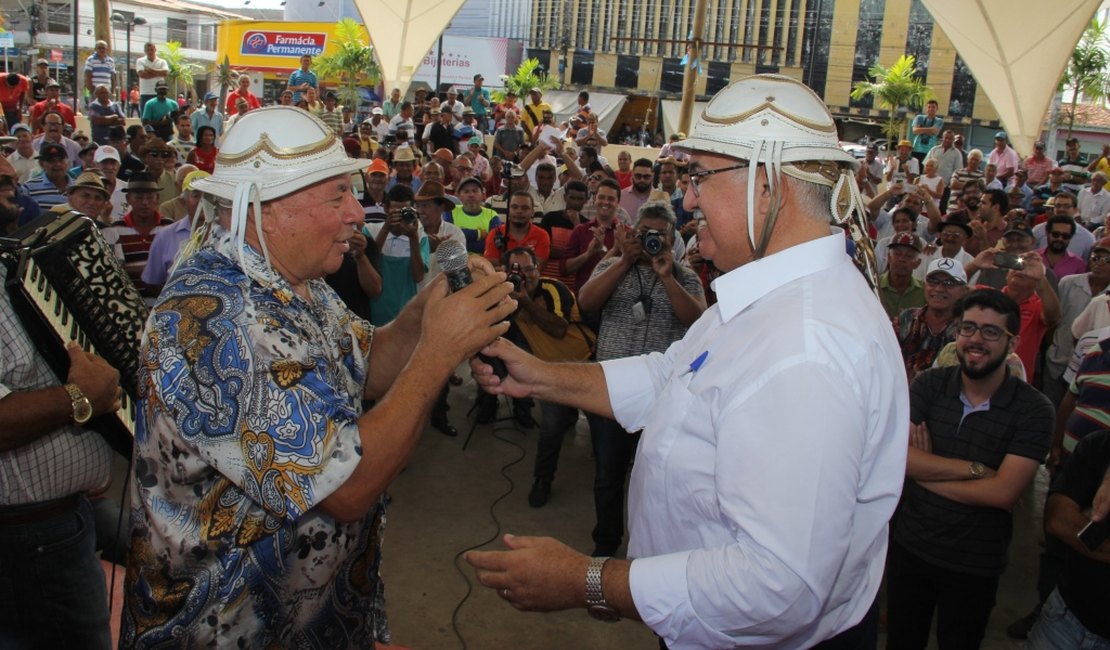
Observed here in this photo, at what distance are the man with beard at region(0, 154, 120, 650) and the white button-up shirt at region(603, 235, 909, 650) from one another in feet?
5.32

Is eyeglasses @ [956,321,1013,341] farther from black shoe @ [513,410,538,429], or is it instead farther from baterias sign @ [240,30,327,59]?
baterias sign @ [240,30,327,59]

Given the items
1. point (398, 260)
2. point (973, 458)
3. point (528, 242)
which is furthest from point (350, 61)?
point (973, 458)

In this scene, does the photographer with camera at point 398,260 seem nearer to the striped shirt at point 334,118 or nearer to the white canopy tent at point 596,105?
the striped shirt at point 334,118

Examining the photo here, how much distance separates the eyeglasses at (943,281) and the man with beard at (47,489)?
4298 mm

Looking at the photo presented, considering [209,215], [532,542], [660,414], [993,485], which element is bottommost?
[993,485]

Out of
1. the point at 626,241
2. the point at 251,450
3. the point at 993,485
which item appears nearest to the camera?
the point at 251,450

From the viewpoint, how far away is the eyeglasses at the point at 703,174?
1765mm

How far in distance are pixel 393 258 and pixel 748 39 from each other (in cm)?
4116

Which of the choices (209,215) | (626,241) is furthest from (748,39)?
(209,215)

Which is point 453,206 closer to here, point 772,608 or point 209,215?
point 209,215

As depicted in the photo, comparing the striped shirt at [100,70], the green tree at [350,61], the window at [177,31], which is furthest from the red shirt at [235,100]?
the window at [177,31]

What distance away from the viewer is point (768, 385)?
153 cm

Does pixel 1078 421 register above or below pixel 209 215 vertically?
below

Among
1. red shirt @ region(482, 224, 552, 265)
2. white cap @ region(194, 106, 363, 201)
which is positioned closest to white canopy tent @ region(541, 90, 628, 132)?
red shirt @ region(482, 224, 552, 265)
